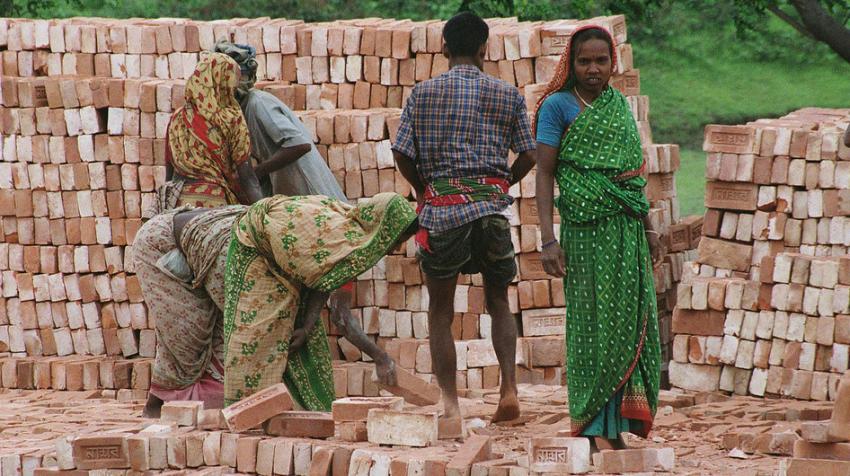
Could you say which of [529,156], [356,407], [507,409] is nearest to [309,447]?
[356,407]

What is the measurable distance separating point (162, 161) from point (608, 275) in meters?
3.85

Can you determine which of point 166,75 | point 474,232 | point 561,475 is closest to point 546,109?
point 474,232

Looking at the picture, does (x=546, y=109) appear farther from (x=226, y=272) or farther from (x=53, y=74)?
(x=53, y=74)

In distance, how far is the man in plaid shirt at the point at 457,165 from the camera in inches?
268

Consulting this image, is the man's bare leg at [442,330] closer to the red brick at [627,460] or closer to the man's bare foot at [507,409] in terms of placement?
the man's bare foot at [507,409]

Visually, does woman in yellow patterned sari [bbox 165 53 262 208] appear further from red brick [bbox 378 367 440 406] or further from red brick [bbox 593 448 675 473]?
red brick [bbox 593 448 675 473]

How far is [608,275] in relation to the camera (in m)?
6.22

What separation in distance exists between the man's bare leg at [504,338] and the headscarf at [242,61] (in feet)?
6.64

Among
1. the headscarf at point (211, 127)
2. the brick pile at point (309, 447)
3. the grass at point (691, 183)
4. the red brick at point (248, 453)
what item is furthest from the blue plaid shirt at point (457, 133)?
the grass at point (691, 183)

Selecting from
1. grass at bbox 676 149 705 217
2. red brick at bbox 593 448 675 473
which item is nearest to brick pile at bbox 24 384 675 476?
red brick at bbox 593 448 675 473

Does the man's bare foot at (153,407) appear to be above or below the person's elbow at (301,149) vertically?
below

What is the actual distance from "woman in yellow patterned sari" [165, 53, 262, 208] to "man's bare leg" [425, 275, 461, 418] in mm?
1586

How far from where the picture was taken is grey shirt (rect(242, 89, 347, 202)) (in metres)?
8.34

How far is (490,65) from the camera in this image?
9047mm
